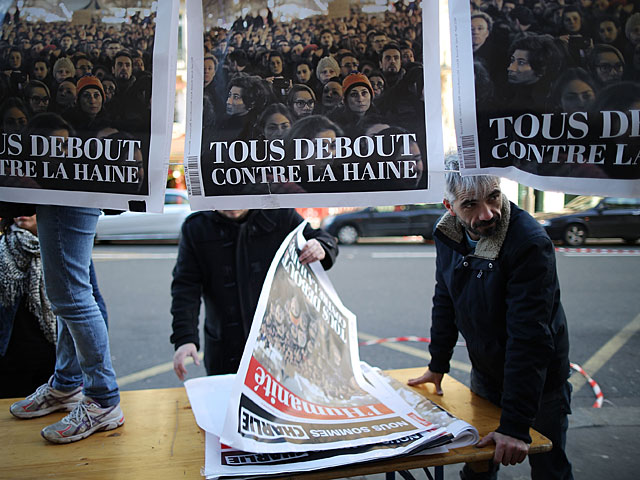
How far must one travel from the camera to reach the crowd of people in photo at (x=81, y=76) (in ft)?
4.01

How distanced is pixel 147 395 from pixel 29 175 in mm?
883

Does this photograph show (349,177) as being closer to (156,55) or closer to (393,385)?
(156,55)

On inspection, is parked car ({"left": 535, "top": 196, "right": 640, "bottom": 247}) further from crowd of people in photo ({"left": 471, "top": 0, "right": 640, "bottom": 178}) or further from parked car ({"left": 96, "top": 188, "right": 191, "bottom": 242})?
crowd of people in photo ({"left": 471, "top": 0, "right": 640, "bottom": 178})

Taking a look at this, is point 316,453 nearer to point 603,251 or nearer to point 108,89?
point 108,89

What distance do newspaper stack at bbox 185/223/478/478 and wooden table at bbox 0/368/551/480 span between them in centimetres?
4

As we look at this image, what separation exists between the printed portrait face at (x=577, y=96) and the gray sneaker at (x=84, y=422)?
4.78ft

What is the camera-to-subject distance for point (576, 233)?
12.3m

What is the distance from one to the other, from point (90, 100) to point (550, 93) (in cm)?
105

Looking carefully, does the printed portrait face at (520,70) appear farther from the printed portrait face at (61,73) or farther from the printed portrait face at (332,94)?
the printed portrait face at (61,73)

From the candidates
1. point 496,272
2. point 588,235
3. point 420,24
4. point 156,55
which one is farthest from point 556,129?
point 588,235

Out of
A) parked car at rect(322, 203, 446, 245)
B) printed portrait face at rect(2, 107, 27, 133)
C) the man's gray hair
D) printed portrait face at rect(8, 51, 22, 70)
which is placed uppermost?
parked car at rect(322, 203, 446, 245)

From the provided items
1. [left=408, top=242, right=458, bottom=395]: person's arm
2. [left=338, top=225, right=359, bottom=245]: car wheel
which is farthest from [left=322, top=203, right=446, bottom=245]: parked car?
[left=408, top=242, right=458, bottom=395]: person's arm

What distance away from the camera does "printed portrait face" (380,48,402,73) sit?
1.23m

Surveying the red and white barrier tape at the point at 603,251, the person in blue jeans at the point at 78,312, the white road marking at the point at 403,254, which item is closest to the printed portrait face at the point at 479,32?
the person in blue jeans at the point at 78,312
